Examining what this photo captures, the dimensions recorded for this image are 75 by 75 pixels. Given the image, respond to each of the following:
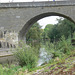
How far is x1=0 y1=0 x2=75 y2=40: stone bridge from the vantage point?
1044 centimetres

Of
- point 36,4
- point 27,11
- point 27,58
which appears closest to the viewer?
point 27,58

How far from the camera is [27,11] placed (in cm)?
1076

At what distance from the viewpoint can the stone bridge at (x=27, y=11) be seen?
10438 mm

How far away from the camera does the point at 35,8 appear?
1062 centimetres

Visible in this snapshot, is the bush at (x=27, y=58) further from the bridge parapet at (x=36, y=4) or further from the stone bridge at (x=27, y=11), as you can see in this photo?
the bridge parapet at (x=36, y=4)

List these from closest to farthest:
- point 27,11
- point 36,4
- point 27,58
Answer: point 27,58 < point 36,4 < point 27,11

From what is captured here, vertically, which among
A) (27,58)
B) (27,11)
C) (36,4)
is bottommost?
(27,58)

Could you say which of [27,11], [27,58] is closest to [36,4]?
[27,11]

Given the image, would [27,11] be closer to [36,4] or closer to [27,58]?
[36,4]

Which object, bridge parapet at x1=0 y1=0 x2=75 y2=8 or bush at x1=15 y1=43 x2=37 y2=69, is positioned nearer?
bush at x1=15 y1=43 x2=37 y2=69

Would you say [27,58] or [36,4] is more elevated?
[36,4]

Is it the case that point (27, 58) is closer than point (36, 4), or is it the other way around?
point (27, 58)

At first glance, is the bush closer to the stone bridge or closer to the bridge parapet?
the stone bridge

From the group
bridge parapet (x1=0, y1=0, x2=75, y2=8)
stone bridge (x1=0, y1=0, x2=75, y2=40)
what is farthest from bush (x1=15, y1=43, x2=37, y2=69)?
bridge parapet (x1=0, y1=0, x2=75, y2=8)
